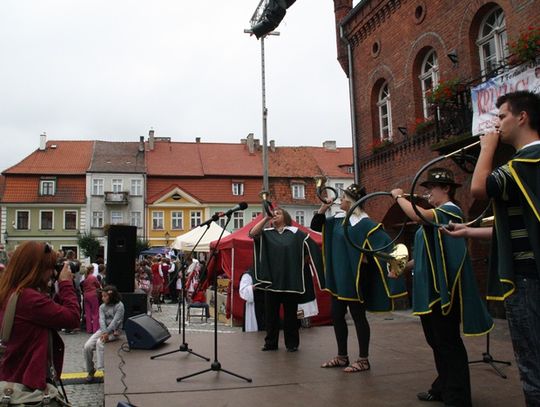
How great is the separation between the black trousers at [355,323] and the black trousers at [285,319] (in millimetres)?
1165

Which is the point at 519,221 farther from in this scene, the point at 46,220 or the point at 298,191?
the point at 46,220

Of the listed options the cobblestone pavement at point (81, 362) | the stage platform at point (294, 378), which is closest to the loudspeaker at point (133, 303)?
the cobblestone pavement at point (81, 362)

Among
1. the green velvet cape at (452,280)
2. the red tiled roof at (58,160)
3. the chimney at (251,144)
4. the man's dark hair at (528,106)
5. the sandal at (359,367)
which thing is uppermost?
the chimney at (251,144)

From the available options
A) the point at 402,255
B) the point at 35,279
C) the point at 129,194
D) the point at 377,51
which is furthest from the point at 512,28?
the point at 129,194

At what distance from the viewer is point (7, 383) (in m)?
3.34

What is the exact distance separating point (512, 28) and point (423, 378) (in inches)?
342

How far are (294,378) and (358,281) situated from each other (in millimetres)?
1173

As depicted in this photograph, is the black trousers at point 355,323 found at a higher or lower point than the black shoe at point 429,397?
higher

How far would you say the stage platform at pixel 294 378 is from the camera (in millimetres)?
4410

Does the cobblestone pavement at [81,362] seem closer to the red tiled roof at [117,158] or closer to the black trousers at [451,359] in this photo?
the black trousers at [451,359]

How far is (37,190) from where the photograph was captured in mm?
46281

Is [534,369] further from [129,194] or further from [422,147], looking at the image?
[129,194]

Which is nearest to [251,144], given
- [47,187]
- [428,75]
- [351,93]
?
[47,187]

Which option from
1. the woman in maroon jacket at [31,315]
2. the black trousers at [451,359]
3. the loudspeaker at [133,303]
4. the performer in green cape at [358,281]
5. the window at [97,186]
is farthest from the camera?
the window at [97,186]
